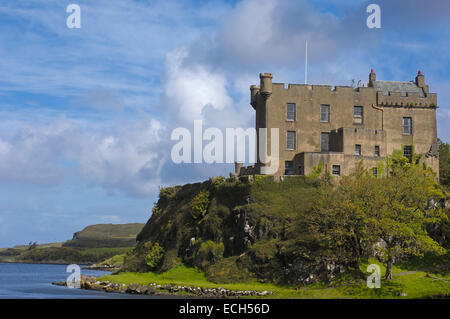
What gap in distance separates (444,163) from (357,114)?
13973 millimetres

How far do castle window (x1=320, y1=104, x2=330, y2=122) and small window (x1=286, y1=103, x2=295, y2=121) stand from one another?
364 centimetres

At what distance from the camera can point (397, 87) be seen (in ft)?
251

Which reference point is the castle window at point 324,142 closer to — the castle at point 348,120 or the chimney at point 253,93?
the castle at point 348,120

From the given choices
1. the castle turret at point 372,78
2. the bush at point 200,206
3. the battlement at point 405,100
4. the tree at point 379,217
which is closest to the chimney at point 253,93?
the bush at point 200,206

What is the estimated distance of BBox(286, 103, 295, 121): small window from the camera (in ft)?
235

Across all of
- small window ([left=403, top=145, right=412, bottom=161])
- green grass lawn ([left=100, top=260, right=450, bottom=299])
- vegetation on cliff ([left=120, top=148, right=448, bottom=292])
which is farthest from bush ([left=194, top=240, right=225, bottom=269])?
small window ([left=403, top=145, right=412, bottom=161])

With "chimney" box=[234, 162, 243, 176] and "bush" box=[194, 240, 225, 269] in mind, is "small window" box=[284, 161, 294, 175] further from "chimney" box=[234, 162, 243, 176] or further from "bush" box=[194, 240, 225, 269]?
"chimney" box=[234, 162, 243, 176]

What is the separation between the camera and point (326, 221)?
55.1 metres

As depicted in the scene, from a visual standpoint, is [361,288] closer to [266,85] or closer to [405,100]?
[266,85]

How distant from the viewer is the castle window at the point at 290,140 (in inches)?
2803

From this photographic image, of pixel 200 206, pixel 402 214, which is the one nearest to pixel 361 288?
pixel 402 214
